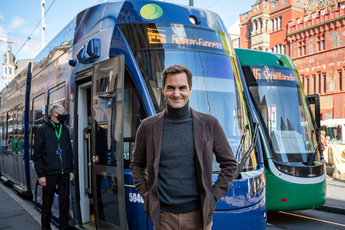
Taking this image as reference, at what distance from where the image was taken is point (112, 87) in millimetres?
4395

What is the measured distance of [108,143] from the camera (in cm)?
447

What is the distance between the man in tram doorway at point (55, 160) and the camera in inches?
213

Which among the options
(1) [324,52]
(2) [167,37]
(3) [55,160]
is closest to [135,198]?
(3) [55,160]

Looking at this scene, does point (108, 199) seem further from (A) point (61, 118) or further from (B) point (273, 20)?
(B) point (273, 20)

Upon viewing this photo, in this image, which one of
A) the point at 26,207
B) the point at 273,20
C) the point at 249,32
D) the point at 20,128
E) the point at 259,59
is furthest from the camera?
the point at 249,32

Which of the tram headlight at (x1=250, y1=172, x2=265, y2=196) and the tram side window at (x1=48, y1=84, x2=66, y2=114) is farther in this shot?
the tram side window at (x1=48, y1=84, x2=66, y2=114)

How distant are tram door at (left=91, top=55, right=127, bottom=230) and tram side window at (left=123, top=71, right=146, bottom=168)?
131mm

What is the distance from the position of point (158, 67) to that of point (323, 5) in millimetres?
37771

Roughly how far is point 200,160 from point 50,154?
353cm

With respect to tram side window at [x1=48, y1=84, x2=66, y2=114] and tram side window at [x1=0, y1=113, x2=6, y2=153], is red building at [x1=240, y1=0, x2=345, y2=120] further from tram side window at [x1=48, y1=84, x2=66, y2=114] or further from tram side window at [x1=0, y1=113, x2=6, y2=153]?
tram side window at [x1=48, y1=84, x2=66, y2=114]

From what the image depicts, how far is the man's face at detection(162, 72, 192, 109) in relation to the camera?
8.08ft

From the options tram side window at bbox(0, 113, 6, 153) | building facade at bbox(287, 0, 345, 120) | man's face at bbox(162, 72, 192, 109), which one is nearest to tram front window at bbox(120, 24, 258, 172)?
man's face at bbox(162, 72, 192, 109)

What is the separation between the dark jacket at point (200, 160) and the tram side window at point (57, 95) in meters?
3.54

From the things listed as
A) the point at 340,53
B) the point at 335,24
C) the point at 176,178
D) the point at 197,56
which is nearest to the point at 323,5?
the point at 335,24
